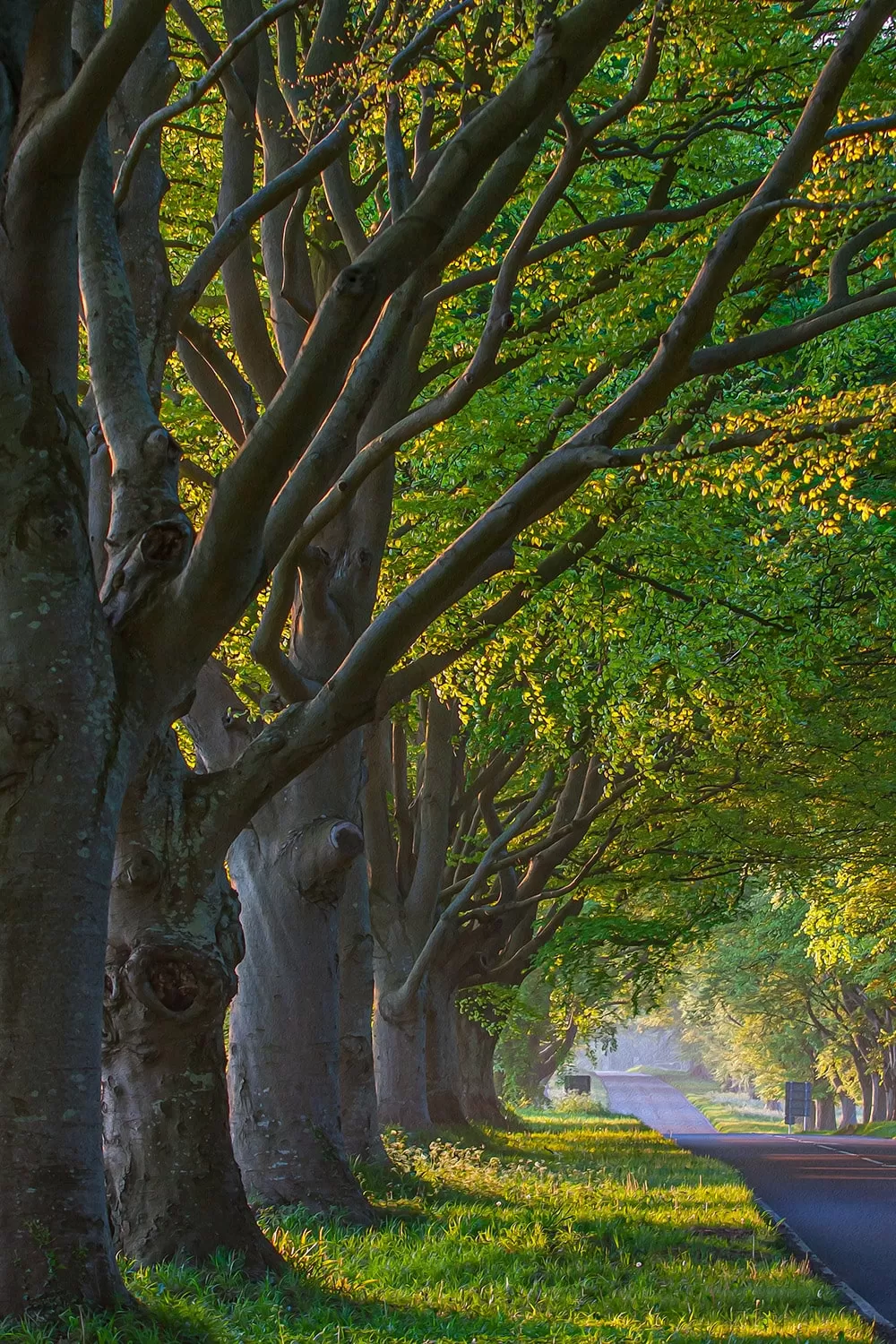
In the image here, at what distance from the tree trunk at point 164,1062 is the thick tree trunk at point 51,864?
125 cm

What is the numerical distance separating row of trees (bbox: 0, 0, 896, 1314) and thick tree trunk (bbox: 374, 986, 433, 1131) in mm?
52

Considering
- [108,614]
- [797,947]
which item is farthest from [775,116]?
[797,947]

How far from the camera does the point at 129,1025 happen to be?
20.7 feet

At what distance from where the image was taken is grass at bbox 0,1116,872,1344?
211 inches

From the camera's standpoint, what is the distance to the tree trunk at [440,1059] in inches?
760

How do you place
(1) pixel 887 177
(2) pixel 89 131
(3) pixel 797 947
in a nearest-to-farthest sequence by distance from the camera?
1. (2) pixel 89 131
2. (1) pixel 887 177
3. (3) pixel 797 947

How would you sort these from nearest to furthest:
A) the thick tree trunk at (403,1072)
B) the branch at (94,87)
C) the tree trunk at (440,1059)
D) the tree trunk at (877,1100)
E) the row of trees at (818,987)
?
the branch at (94,87)
the thick tree trunk at (403,1072)
the tree trunk at (440,1059)
the row of trees at (818,987)
the tree trunk at (877,1100)

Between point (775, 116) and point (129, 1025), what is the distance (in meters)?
8.01

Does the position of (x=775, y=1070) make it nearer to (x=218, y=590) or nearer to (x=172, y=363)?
(x=172, y=363)

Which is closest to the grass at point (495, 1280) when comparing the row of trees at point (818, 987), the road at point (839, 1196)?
the road at point (839, 1196)

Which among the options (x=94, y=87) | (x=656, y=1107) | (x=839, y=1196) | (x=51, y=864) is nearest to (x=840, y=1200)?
(x=839, y=1196)

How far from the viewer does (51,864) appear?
4895mm

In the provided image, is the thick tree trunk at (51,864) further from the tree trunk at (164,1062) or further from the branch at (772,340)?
the branch at (772,340)

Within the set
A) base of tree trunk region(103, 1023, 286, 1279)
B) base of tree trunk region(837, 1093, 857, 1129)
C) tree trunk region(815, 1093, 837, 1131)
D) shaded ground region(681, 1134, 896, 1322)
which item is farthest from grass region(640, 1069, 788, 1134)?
base of tree trunk region(103, 1023, 286, 1279)
